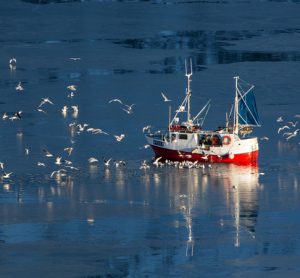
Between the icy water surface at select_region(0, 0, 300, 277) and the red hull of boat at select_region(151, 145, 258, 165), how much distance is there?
0.47 meters

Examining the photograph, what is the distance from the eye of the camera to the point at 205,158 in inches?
2023

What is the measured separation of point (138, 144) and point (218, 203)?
10910 millimetres

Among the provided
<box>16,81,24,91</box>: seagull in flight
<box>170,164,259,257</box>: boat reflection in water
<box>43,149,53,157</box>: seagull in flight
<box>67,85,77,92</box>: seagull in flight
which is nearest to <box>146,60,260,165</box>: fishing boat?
<box>170,164,259,257</box>: boat reflection in water

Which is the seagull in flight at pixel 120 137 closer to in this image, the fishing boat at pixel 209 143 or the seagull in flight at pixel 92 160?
the fishing boat at pixel 209 143

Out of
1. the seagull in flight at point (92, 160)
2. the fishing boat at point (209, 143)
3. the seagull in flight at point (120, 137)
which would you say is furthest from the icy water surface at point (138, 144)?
the fishing boat at point (209, 143)

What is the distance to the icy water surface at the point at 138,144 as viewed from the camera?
36562 mm

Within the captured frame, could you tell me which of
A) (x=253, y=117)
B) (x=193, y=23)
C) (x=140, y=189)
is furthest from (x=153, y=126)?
(x=193, y=23)

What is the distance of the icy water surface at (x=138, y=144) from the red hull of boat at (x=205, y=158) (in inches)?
18.5

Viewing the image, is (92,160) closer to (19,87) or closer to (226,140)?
(226,140)

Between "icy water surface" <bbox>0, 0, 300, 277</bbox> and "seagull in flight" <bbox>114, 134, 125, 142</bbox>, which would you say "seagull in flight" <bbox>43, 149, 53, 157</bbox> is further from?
"seagull in flight" <bbox>114, 134, 125, 142</bbox>

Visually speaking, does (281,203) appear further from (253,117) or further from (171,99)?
(171,99)

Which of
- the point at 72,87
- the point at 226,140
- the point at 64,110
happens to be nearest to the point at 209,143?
the point at 226,140

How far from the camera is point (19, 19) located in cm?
8312

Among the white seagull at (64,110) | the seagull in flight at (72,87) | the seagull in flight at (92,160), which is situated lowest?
the seagull in flight at (92,160)
